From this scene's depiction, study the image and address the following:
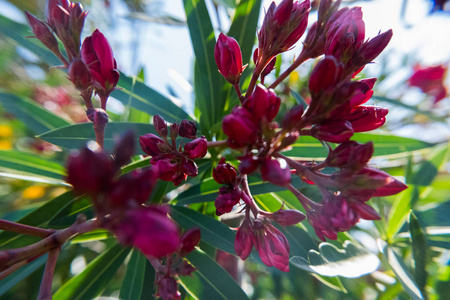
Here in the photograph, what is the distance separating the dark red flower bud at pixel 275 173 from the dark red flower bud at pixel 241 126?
0.06 m

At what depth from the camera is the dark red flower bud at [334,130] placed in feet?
1.99

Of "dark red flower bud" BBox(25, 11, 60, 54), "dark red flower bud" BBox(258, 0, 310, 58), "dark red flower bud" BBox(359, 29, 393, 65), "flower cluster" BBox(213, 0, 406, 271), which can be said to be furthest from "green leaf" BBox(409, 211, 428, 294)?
"dark red flower bud" BBox(25, 11, 60, 54)

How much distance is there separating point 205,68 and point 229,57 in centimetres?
35

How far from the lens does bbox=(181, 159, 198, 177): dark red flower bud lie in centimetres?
73

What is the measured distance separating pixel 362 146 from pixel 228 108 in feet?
2.18

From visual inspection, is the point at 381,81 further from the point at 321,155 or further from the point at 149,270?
the point at 149,270

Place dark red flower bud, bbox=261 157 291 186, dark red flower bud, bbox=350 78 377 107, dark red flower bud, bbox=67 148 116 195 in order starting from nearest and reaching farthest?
dark red flower bud, bbox=67 148 116 195 < dark red flower bud, bbox=261 157 291 186 < dark red flower bud, bbox=350 78 377 107

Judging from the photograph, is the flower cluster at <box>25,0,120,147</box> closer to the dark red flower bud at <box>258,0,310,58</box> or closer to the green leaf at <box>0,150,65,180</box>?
the dark red flower bud at <box>258,0,310,58</box>

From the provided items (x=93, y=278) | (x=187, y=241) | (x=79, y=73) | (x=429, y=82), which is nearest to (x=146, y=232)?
(x=187, y=241)

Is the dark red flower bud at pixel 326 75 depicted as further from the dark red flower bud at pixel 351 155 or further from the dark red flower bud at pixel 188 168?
the dark red flower bud at pixel 188 168

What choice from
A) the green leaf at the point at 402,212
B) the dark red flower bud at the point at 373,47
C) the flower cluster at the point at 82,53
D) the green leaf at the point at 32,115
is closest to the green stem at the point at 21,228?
the flower cluster at the point at 82,53

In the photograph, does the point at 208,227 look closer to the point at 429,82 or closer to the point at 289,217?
the point at 289,217

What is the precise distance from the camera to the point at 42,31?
754mm

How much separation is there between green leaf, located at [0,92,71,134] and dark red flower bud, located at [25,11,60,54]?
74cm
